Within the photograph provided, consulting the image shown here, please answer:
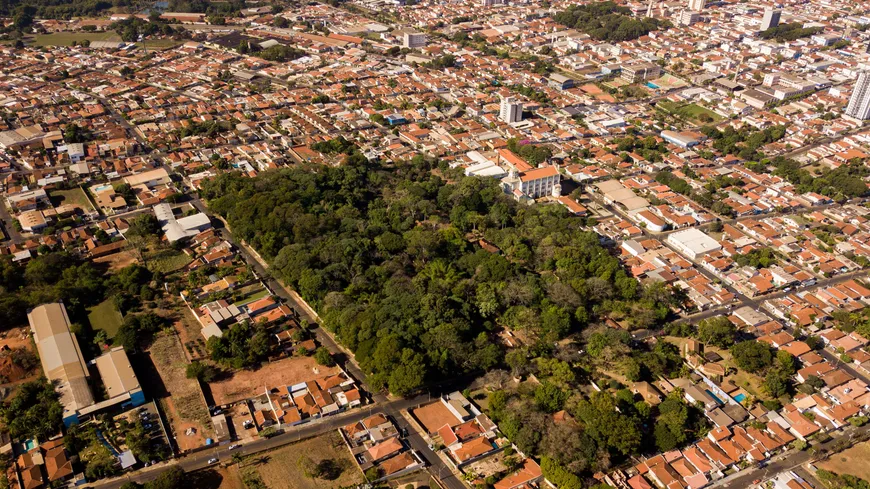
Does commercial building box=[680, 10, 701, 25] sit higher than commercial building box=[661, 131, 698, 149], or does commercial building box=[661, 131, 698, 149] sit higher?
commercial building box=[680, 10, 701, 25]

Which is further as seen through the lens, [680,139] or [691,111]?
[691,111]

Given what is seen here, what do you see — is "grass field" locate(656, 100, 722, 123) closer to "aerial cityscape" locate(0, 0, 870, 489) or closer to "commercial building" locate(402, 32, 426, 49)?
"aerial cityscape" locate(0, 0, 870, 489)

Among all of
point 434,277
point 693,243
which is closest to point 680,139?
point 693,243

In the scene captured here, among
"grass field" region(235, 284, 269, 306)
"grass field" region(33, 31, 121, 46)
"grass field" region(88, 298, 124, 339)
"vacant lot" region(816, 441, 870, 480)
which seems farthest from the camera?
"grass field" region(33, 31, 121, 46)

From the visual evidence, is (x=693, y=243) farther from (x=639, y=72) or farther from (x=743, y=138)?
(x=639, y=72)

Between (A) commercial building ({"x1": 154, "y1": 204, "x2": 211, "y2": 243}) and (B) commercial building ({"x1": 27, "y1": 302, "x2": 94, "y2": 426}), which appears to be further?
(A) commercial building ({"x1": 154, "y1": 204, "x2": 211, "y2": 243})

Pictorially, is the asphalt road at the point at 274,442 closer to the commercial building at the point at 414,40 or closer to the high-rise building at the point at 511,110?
the high-rise building at the point at 511,110

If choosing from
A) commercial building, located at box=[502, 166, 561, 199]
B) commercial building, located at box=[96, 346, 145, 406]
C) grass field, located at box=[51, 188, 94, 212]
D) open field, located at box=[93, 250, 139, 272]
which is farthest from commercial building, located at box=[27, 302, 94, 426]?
commercial building, located at box=[502, 166, 561, 199]
